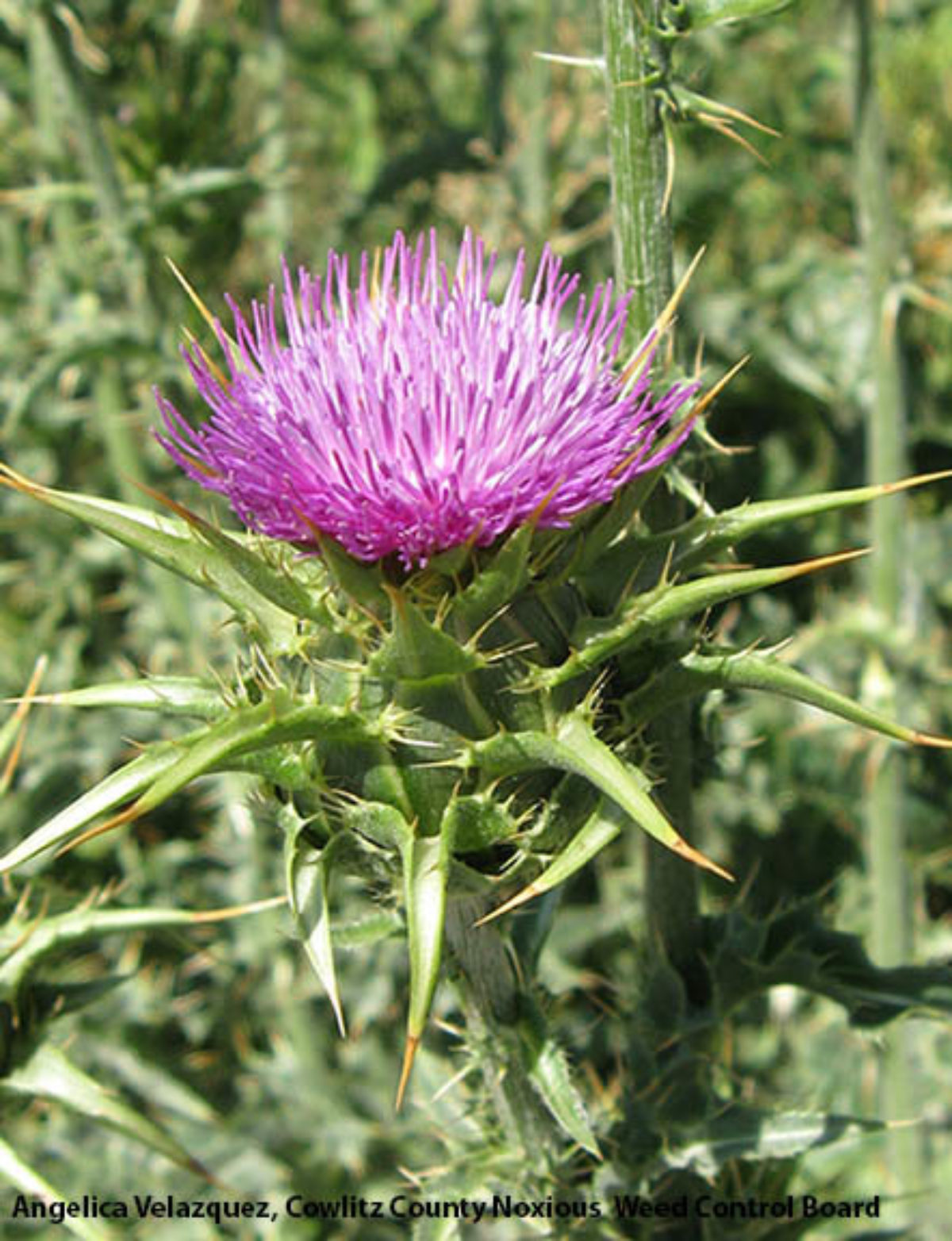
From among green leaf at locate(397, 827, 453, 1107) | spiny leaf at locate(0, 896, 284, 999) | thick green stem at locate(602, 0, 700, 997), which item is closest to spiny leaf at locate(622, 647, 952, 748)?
thick green stem at locate(602, 0, 700, 997)

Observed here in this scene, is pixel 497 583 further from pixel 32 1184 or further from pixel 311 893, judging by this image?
pixel 32 1184

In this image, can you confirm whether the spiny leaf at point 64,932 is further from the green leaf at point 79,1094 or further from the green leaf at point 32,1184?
the green leaf at point 32,1184

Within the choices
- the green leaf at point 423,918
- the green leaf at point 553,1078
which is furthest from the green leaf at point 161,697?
the green leaf at point 553,1078

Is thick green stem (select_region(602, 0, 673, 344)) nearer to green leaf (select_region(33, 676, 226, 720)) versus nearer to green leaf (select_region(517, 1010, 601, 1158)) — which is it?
green leaf (select_region(33, 676, 226, 720))

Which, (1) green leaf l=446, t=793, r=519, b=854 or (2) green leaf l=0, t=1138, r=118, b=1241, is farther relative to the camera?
(2) green leaf l=0, t=1138, r=118, b=1241

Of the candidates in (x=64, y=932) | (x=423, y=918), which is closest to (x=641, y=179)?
(x=423, y=918)
